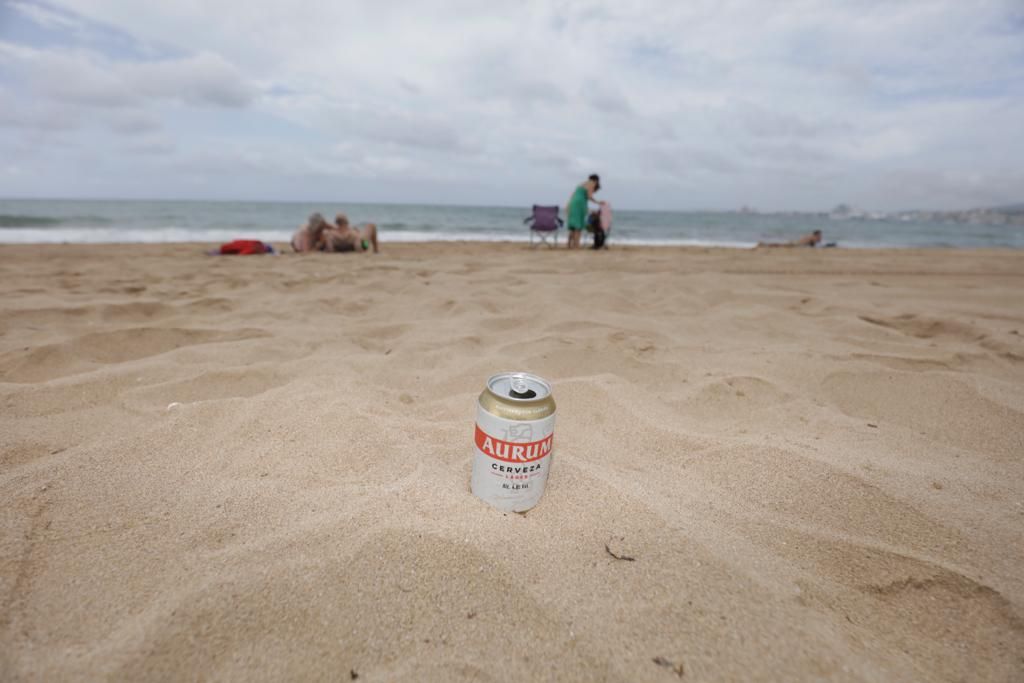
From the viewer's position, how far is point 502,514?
43.1 inches

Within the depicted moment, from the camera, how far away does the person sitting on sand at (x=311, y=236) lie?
7.07m

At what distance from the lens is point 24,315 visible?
8.46 feet

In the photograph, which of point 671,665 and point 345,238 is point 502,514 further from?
point 345,238

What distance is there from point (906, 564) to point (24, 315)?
156 inches

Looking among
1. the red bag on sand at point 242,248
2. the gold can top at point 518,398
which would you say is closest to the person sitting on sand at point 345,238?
the red bag on sand at point 242,248

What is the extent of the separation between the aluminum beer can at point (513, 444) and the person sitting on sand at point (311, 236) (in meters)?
6.87

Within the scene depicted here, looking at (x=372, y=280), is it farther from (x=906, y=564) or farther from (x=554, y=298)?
(x=906, y=564)

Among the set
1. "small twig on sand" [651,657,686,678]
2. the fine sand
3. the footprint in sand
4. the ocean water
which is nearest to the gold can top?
the fine sand

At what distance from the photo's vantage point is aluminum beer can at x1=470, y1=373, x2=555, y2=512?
1.05 meters

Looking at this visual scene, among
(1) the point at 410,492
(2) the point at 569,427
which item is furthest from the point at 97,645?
(2) the point at 569,427

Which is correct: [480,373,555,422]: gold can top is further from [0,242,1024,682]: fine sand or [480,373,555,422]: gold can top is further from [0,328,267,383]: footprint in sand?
[0,328,267,383]: footprint in sand

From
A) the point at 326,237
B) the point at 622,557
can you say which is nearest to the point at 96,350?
the point at 622,557

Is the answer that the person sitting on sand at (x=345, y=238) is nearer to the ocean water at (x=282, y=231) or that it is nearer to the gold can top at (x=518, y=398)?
the ocean water at (x=282, y=231)

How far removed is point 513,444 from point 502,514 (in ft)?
0.59
